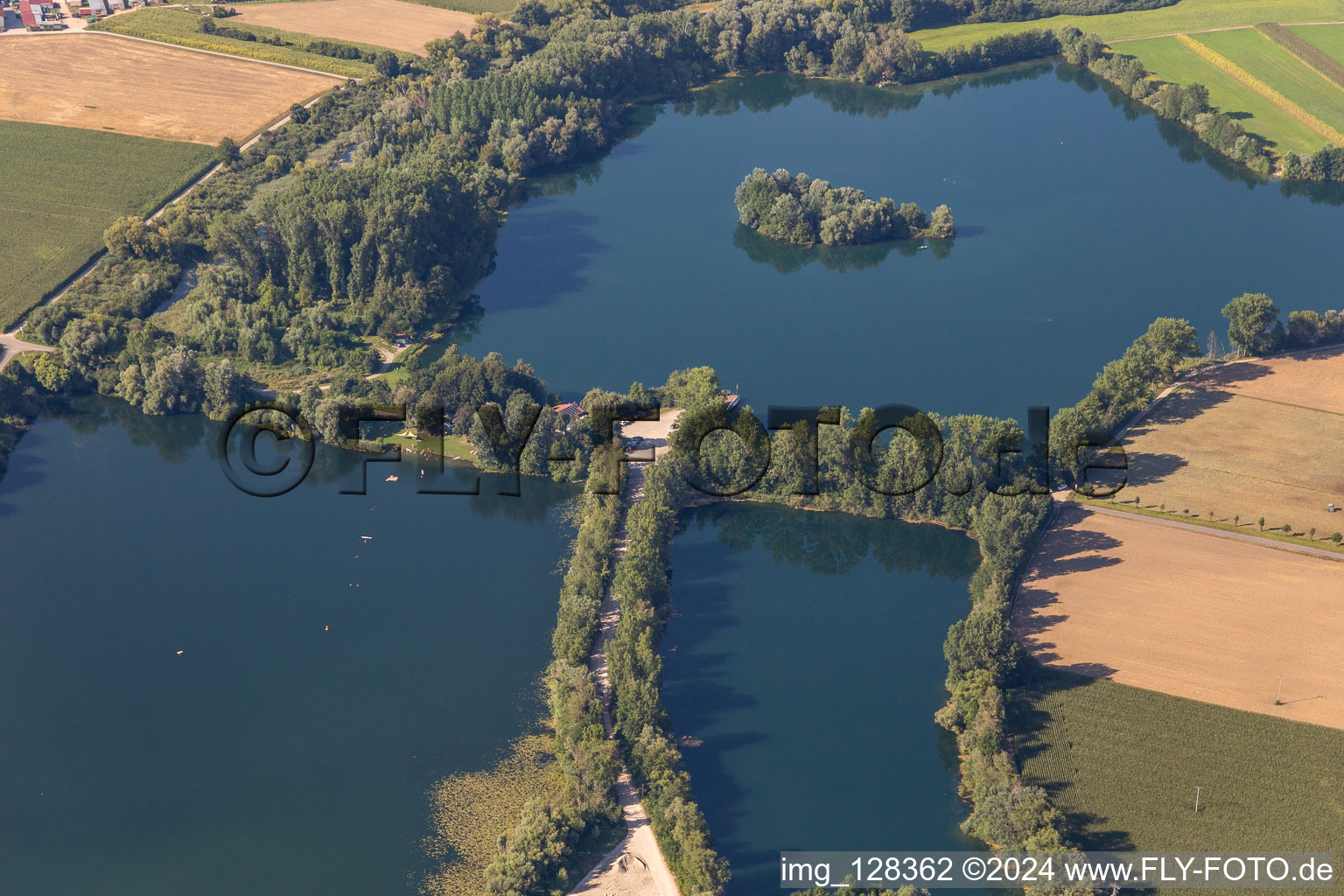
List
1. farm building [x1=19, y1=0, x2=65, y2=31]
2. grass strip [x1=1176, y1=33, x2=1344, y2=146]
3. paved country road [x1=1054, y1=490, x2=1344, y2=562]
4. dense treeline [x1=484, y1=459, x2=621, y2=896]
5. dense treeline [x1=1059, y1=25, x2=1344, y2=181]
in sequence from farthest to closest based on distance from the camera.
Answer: farm building [x1=19, y1=0, x2=65, y2=31], grass strip [x1=1176, y1=33, x2=1344, y2=146], dense treeline [x1=1059, y1=25, x2=1344, y2=181], paved country road [x1=1054, y1=490, x2=1344, y2=562], dense treeline [x1=484, y1=459, x2=621, y2=896]

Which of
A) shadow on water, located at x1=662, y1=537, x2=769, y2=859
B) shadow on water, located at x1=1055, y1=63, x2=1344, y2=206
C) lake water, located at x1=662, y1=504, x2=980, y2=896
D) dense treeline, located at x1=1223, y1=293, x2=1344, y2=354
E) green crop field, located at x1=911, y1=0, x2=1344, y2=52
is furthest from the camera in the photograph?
green crop field, located at x1=911, y1=0, x2=1344, y2=52

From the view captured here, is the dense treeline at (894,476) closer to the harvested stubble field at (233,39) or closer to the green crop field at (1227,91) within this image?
the green crop field at (1227,91)

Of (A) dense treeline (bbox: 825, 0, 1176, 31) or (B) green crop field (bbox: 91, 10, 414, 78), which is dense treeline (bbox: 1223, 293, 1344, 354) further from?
(B) green crop field (bbox: 91, 10, 414, 78)

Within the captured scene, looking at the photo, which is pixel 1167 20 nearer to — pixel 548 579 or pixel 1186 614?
pixel 1186 614

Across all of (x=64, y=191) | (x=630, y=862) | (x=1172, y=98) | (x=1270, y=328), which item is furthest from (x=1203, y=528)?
(x=64, y=191)

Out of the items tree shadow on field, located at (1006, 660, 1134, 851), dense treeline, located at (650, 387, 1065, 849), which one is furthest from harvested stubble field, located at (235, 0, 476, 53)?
tree shadow on field, located at (1006, 660, 1134, 851)

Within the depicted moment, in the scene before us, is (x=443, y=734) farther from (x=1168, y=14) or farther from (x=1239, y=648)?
(x=1168, y=14)

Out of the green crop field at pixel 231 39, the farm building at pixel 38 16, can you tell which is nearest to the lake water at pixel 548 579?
the green crop field at pixel 231 39

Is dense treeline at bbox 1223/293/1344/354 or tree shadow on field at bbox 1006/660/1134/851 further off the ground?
dense treeline at bbox 1223/293/1344/354
